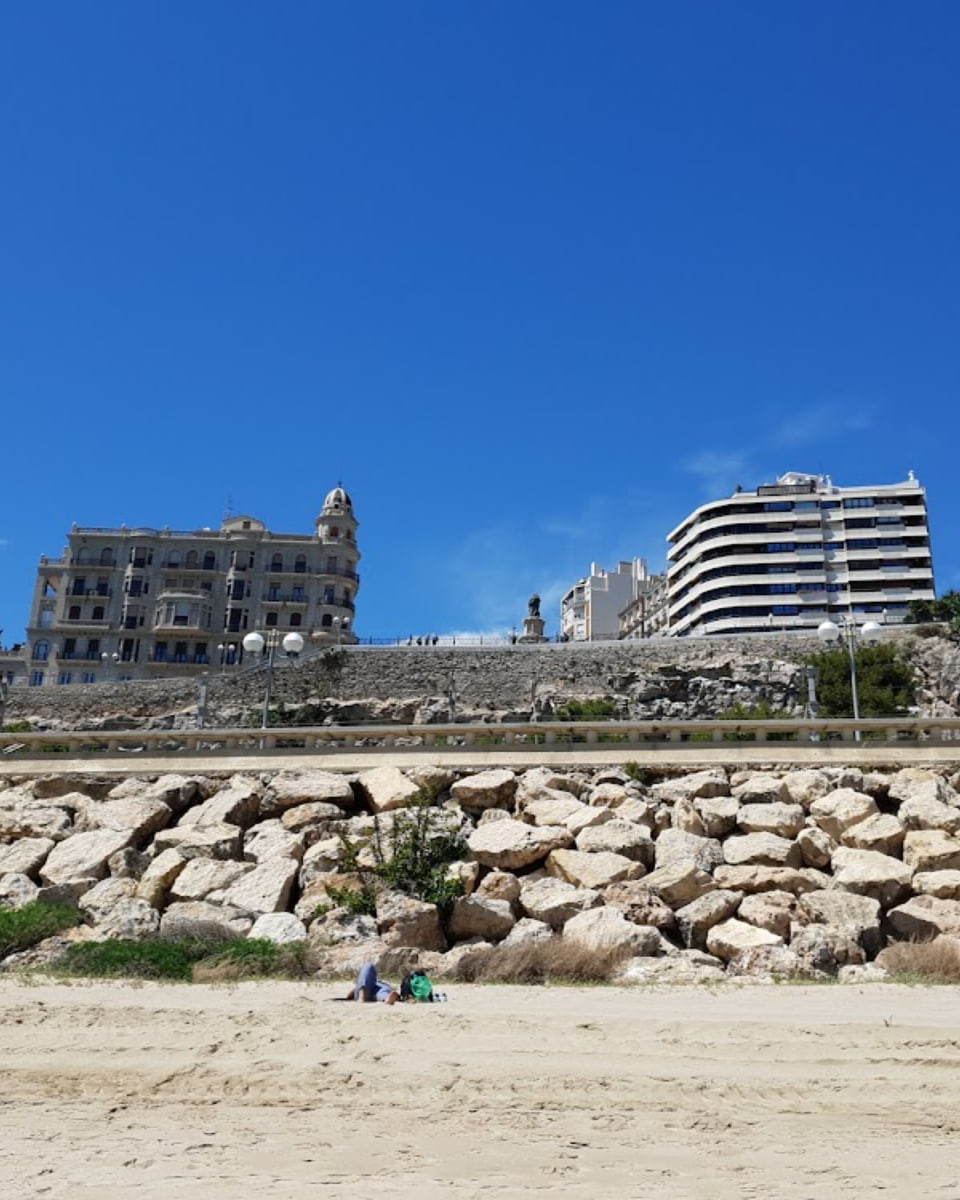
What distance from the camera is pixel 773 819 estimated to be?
49.4ft

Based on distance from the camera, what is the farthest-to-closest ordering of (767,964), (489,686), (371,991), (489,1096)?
(489,686), (767,964), (371,991), (489,1096)

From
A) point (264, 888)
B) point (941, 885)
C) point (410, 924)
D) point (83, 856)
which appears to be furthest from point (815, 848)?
point (83, 856)

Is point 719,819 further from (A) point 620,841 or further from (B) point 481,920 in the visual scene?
(B) point 481,920

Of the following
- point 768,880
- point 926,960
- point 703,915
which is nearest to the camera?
point 926,960

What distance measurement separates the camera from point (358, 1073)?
7211 mm

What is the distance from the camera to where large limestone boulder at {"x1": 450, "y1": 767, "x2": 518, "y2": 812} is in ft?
54.6

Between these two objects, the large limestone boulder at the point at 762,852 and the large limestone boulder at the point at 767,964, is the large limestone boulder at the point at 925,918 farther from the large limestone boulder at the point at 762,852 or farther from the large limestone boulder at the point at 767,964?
the large limestone boulder at the point at 767,964

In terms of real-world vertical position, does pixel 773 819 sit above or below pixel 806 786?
below

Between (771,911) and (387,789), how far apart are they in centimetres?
686

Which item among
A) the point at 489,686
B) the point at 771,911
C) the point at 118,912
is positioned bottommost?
the point at 118,912

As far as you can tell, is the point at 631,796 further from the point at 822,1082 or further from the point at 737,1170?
the point at 737,1170

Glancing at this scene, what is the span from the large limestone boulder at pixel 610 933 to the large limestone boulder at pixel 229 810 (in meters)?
6.77

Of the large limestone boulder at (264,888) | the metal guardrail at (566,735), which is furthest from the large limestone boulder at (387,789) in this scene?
the large limestone boulder at (264,888)

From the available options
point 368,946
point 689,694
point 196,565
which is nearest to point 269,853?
point 368,946
